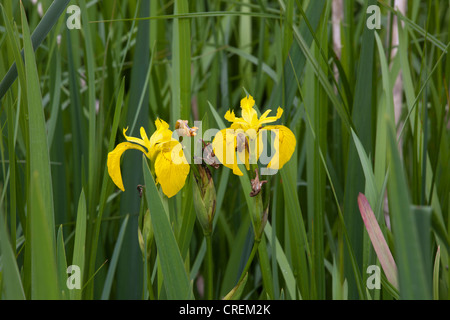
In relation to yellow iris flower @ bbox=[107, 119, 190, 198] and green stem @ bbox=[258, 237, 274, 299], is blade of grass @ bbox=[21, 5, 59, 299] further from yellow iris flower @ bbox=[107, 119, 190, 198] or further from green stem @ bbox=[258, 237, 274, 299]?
green stem @ bbox=[258, 237, 274, 299]

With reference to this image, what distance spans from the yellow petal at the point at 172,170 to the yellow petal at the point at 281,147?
2.9 inches

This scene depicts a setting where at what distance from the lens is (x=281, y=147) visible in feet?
1.30

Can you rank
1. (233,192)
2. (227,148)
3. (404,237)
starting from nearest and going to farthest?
(404,237) → (227,148) → (233,192)

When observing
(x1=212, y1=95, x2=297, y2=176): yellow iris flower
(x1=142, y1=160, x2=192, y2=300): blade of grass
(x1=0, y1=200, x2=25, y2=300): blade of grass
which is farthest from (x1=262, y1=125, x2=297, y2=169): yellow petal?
(x1=0, y1=200, x2=25, y2=300): blade of grass

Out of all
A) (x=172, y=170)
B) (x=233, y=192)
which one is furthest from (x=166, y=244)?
(x=233, y=192)

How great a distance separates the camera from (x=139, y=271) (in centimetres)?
58

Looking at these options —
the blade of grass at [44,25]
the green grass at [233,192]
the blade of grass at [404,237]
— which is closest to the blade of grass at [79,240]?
the green grass at [233,192]

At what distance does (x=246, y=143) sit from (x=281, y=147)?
4 cm

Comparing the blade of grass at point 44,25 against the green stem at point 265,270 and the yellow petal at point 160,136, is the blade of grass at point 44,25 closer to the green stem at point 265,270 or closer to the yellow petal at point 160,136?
the yellow petal at point 160,136

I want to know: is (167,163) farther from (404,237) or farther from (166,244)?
(404,237)

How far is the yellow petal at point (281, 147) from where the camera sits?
1.28 feet
